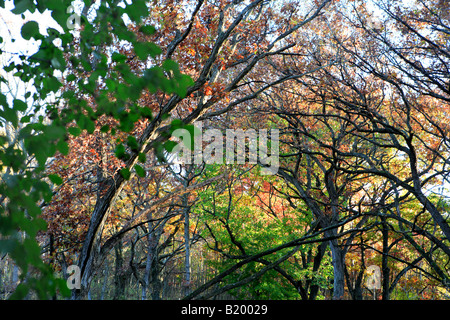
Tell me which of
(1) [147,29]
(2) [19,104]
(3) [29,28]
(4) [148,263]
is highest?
(1) [147,29]

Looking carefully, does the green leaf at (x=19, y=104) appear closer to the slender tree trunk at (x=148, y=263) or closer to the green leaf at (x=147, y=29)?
the green leaf at (x=147, y=29)

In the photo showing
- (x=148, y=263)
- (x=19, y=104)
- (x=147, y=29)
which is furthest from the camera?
(x=148, y=263)

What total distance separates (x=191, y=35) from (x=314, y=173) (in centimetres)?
914

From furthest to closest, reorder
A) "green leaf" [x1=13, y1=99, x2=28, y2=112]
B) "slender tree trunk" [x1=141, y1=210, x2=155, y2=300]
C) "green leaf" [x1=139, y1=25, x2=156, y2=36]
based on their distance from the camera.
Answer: "slender tree trunk" [x1=141, y1=210, x2=155, y2=300], "green leaf" [x1=139, y1=25, x2=156, y2=36], "green leaf" [x1=13, y1=99, x2=28, y2=112]

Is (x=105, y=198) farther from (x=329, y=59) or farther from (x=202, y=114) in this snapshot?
(x=329, y=59)

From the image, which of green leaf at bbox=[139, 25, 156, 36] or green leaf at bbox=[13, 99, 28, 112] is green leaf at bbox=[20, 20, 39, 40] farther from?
green leaf at bbox=[139, 25, 156, 36]

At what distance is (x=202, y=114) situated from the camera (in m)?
7.95

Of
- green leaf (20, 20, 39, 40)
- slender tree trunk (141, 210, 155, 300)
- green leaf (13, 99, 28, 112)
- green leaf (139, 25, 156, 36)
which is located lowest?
slender tree trunk (141, 210, 155, 300)

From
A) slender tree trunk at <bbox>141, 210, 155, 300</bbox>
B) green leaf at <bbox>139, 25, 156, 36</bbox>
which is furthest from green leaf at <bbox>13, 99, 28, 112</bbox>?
slender tree trunk at <bbox>141, 210, 155, 300</bbox>

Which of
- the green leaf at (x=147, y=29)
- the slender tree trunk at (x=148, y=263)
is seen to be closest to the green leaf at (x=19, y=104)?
the green leaf at (x=147, y=29)

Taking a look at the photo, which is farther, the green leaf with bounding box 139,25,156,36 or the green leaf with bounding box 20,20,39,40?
the green leaf with bounding box 139,25,156,36

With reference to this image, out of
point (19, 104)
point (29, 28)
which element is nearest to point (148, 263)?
point (19, 104)

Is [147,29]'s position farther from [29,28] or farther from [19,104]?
[19,104]

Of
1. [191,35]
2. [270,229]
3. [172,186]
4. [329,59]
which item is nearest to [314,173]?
[270,229]
